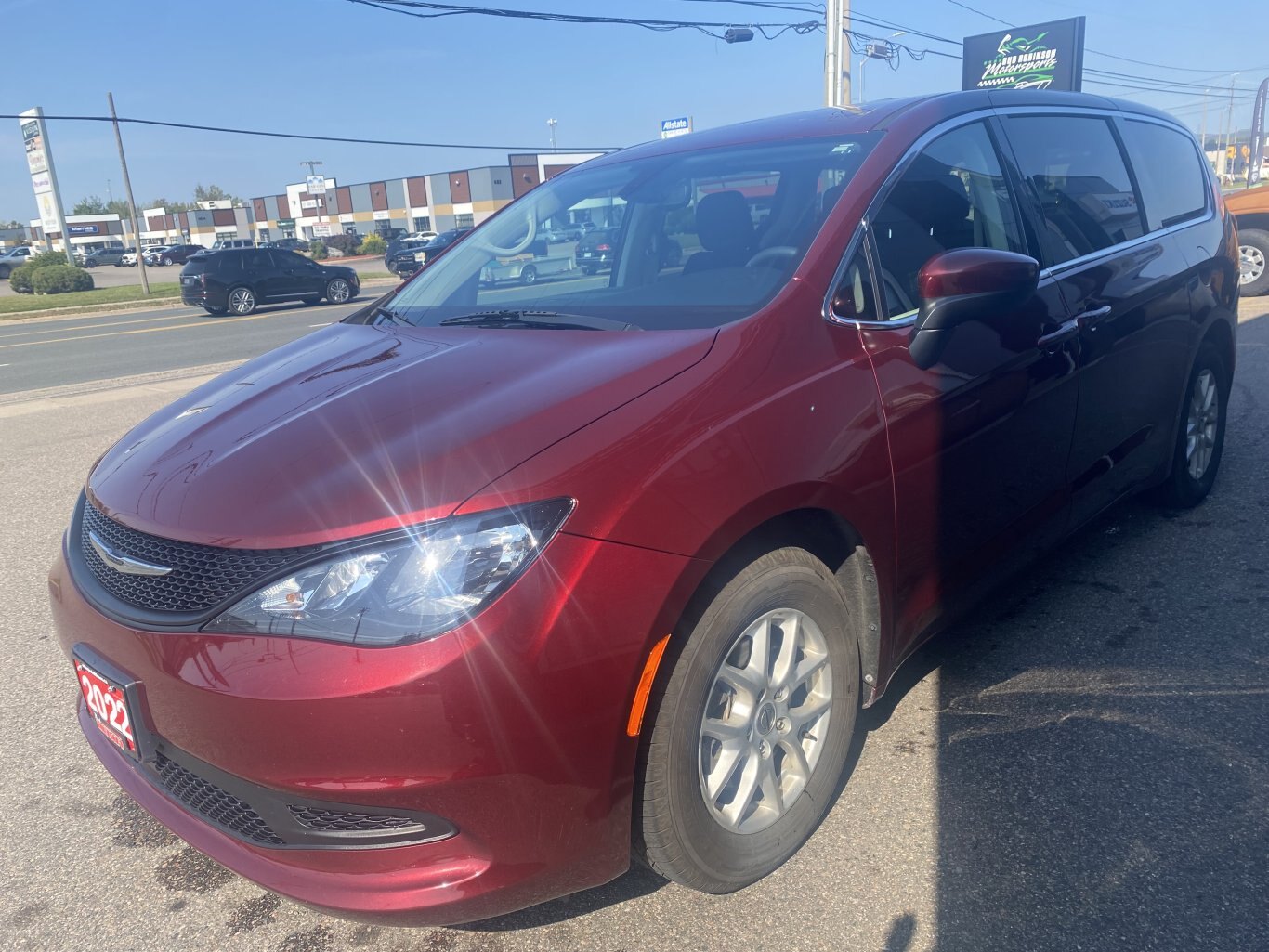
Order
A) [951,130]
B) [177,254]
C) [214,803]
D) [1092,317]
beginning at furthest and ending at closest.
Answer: [177,254]
[1092,317]
[951,130]
[214,803]

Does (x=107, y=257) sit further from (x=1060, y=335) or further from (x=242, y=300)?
(x=1060, y=335)

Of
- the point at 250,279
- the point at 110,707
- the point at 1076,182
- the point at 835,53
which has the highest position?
the point at 835,53

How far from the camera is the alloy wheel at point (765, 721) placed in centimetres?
213

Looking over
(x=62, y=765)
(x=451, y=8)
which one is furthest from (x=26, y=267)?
(x=62, y=765)

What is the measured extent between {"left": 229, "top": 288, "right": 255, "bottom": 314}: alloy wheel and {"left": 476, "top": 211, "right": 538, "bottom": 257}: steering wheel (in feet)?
67.0

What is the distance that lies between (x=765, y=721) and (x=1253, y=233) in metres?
12.3

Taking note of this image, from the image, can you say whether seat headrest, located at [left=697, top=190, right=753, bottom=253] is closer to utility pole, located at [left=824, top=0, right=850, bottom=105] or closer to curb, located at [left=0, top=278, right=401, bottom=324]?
utility pole, located at [left=824, top=0, right=850, bottom=105]

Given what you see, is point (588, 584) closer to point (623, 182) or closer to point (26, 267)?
point (623, 182)

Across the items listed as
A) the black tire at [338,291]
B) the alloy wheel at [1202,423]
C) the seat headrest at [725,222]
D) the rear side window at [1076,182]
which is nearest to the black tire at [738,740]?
the seat headrest at [725,222]

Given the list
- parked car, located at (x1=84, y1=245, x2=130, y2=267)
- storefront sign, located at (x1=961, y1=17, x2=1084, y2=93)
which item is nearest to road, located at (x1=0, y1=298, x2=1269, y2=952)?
storefront sign, located at (x1=961, y1=17, x2=1084, y2=93)

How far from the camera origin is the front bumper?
1.72 meters

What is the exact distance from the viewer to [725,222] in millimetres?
2908

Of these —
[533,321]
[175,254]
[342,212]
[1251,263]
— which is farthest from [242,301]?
[342,212]

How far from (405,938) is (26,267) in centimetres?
4286
